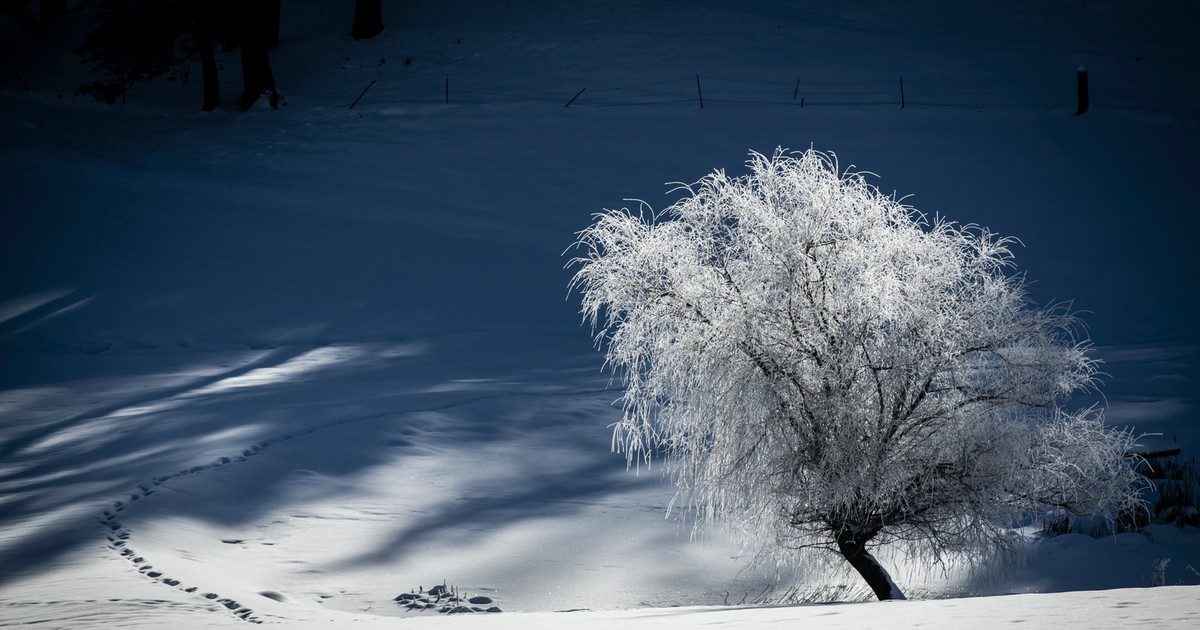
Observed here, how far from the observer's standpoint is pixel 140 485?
9867 mm

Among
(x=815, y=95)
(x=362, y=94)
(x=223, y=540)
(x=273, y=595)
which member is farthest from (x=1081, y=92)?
(x=273, y=595)

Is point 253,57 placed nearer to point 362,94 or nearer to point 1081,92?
point 362,94

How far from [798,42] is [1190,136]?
10848 mm

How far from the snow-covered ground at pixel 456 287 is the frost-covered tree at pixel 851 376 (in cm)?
139

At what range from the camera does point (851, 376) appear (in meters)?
7.38

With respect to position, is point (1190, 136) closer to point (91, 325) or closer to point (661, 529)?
point (661, 529)

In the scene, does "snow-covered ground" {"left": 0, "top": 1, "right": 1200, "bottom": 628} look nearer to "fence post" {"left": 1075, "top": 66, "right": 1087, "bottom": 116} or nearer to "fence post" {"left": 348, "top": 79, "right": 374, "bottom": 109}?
"fence post" {"left": 348, "top": 79, "right": 374, "bottom": 109}

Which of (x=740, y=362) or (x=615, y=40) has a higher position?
(x=615, y=40)

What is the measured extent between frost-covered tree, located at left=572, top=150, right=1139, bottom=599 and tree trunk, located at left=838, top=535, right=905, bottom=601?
0.01 meters

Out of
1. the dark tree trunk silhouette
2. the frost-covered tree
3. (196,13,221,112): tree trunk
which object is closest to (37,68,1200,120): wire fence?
the dark tree trunk silhouette

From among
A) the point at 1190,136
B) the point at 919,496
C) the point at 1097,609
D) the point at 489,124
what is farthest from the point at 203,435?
the point at 1190,136

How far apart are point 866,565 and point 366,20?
30.5m

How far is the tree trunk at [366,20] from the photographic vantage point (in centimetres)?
3397

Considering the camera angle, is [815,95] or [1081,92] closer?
[1081,92]
